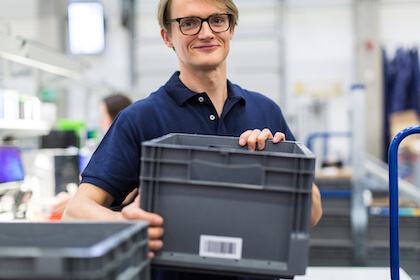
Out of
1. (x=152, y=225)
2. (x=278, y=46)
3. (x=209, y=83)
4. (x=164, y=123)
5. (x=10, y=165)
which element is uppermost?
(x=278, y=46)

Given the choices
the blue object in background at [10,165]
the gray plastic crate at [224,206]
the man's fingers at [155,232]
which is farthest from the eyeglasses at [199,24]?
the blue object in background at [10,165]

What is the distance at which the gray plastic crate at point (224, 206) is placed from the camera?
0.88 m

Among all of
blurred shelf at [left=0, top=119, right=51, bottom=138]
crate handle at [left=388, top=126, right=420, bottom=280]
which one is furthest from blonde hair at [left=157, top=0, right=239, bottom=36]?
blurred shelf at [left=0, top=119, right=51, bottom=138]

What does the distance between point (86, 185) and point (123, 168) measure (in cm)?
10

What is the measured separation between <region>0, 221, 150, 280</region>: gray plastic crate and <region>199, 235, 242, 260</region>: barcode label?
125 mm

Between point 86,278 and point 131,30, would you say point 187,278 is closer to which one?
point 86,278

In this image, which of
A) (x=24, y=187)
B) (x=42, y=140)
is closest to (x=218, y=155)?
(x=24, y=187)

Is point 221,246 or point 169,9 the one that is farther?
point 169,9

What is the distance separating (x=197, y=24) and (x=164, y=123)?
0.97 feet

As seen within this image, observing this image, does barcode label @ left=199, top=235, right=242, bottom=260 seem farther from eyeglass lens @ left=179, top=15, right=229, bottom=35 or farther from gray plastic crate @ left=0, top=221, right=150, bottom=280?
eyeglass lens @ left=179, top=15, right=229, bottom=35

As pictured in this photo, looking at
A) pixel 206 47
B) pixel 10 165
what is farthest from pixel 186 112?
pixel 10 165

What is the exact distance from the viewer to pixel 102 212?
105 centimetres

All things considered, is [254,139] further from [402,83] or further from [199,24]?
[402,83]

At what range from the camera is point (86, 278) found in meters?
0.61
